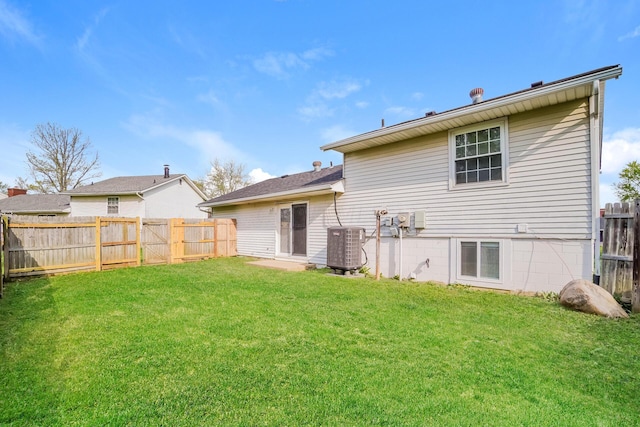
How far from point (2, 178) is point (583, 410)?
47.5 m

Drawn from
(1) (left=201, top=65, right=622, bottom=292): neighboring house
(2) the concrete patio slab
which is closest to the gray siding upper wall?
(1) (left=201, top=65, right=622, bottom=292): neighboring house

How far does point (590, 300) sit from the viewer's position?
4059mm

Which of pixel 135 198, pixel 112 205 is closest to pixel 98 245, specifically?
pixel 135 198

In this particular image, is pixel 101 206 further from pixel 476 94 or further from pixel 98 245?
pixel 476 94

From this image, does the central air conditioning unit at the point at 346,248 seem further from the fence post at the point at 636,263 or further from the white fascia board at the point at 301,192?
the fence post at the point at 636,263

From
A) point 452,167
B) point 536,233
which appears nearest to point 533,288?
point 536,233

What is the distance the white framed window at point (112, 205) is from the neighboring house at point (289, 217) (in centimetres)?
943

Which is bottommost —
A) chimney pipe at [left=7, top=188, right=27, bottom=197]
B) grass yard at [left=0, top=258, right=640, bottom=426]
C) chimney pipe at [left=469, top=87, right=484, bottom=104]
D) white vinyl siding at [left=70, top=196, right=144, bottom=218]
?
grass yard at [left=0, top=258, right=640, bottom=426]

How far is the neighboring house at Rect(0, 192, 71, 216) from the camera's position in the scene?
20500mm

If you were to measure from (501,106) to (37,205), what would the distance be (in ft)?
96.7

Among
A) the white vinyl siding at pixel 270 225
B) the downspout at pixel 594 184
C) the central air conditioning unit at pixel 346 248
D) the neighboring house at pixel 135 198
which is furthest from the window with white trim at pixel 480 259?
the neighboring house at pixel 135 198

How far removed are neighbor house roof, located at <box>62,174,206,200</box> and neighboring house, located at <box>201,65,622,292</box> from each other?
1442 centimetres

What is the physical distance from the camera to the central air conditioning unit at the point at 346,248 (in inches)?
280

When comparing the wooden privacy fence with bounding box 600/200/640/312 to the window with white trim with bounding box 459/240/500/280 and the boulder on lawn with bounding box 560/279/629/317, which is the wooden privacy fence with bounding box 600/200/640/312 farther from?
the window with white trim with bounding box 459/240/500/280
